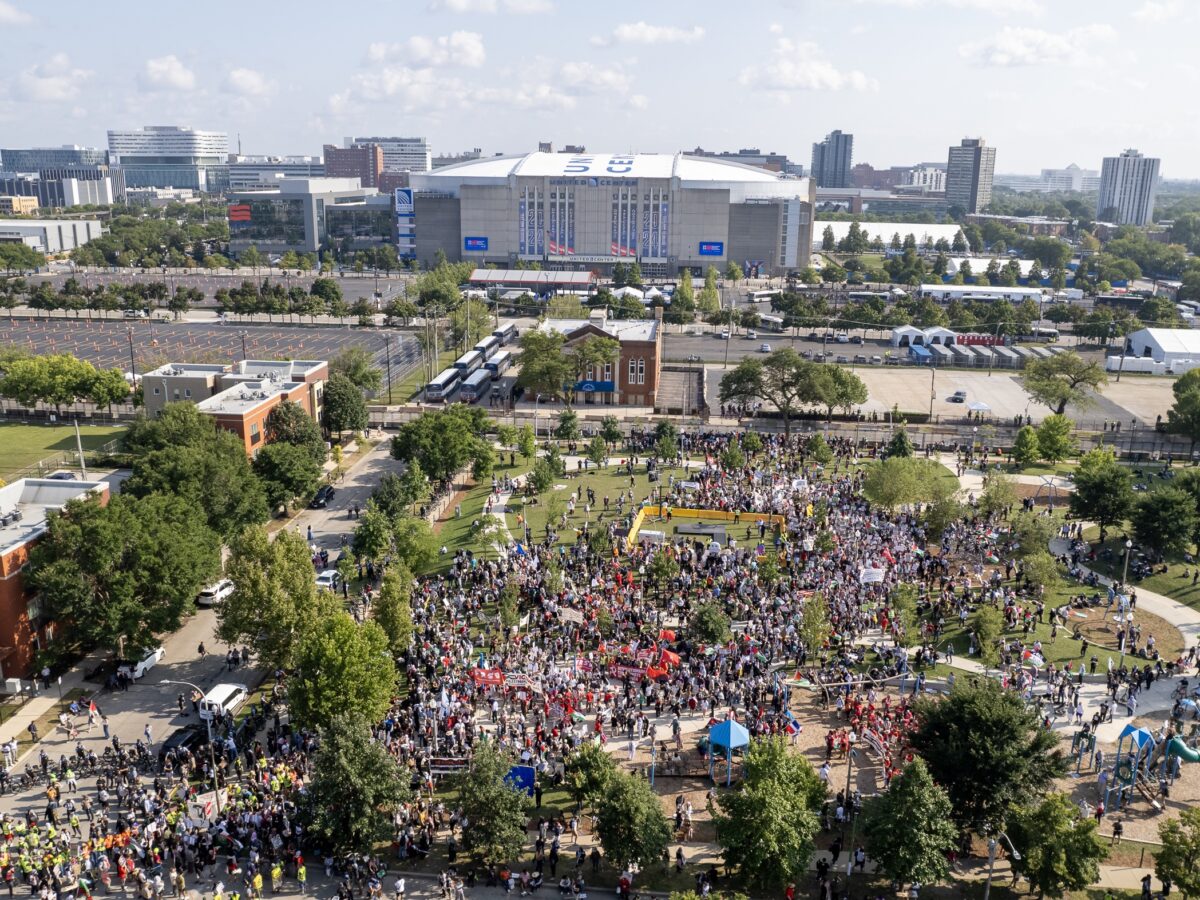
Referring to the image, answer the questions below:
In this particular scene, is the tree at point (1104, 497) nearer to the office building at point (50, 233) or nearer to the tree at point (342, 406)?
the tree at point (342, 406)

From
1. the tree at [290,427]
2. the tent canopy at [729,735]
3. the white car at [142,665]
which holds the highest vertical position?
the tree at [290,427]

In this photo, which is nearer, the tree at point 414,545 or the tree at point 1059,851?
the tree at point 1059,851

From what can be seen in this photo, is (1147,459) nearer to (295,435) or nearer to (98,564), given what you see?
(295,435)

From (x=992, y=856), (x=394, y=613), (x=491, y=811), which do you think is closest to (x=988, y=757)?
(x=992, y=856)

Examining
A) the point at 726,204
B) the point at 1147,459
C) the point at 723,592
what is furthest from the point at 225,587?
the point at 726,204

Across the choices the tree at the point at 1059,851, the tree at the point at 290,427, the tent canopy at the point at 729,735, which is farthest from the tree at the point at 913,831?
the tree at the point at 290,427

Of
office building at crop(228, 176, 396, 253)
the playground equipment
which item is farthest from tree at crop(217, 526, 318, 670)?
office building at crop(228, 176, 396, 253)
